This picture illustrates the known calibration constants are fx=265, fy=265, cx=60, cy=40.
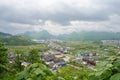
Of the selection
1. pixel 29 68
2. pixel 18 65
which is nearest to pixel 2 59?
pixel 18 65

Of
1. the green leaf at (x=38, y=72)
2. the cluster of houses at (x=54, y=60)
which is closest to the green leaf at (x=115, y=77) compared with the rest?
the green leaf at (x=38, y=72)

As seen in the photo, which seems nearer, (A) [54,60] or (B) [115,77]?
(B) [115,77]

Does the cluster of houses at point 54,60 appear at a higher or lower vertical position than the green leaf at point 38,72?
lower

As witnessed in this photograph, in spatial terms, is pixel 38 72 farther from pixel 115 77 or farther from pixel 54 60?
pixel 54 60

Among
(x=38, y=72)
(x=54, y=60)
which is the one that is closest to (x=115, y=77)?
(x=38, y=72)

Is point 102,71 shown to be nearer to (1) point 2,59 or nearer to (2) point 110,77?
(2) point 110,77

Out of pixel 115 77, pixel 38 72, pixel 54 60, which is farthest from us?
pixel 54 60

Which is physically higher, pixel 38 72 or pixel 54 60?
pixel 38 72

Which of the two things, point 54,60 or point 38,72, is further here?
point 54,60

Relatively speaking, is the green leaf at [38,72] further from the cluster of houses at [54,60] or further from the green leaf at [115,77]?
the cluster of houses at [54,60]

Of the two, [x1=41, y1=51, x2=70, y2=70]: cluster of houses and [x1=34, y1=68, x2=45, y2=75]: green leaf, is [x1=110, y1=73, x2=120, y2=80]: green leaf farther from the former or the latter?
[x1=41, y1=51, x2=70, y2=70]: cluster of houses

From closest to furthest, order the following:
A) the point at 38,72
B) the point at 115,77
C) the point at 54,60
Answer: the point at 115,77
the point at 38,72
the point at 54,60
